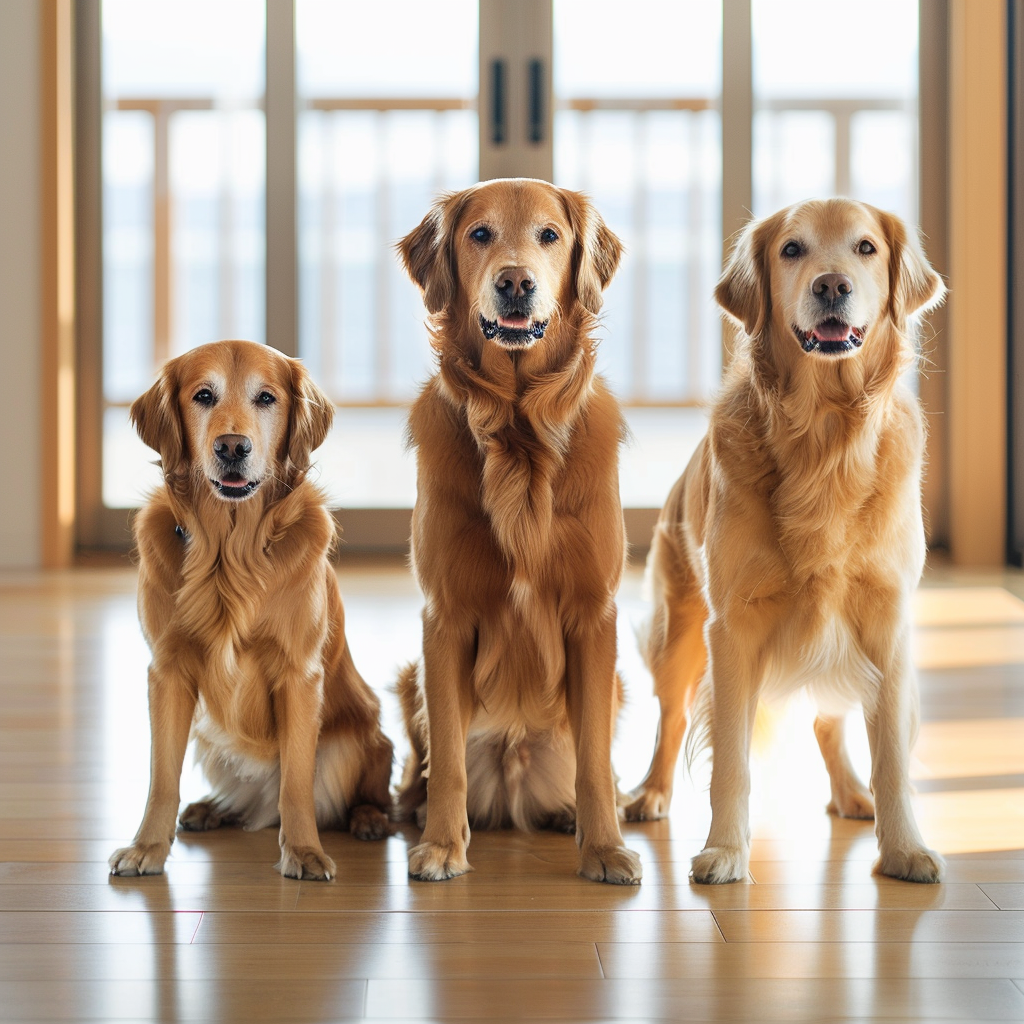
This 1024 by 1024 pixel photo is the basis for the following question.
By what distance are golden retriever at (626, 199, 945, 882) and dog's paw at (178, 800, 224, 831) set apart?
840mm


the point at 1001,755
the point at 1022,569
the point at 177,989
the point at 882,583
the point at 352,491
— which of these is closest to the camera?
the point at 177,989

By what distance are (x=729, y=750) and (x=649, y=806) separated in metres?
0.35

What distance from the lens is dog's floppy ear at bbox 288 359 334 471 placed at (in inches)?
76.2

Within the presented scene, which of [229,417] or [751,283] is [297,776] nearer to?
[229,417]

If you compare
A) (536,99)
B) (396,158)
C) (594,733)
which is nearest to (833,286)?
(594,733)

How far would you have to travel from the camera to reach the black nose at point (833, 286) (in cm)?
176

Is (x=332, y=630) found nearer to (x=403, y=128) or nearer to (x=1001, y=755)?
(x=1001, y=755)

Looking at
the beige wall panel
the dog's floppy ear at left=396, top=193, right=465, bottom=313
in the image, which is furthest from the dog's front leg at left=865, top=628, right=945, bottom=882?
the beige wall panel

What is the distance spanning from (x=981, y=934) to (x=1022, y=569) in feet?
12.2

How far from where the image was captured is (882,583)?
181 centimetres

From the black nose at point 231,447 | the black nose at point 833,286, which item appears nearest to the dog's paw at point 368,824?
the black nose at point 231,447

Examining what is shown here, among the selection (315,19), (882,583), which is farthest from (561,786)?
(315,19)

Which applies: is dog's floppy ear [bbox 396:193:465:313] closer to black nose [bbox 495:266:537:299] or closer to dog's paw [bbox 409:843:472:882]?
black nose [bbox 495:266:537:299]

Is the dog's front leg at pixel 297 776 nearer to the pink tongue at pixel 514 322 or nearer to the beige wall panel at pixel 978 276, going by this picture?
the pink tongue at pixel 514 322
